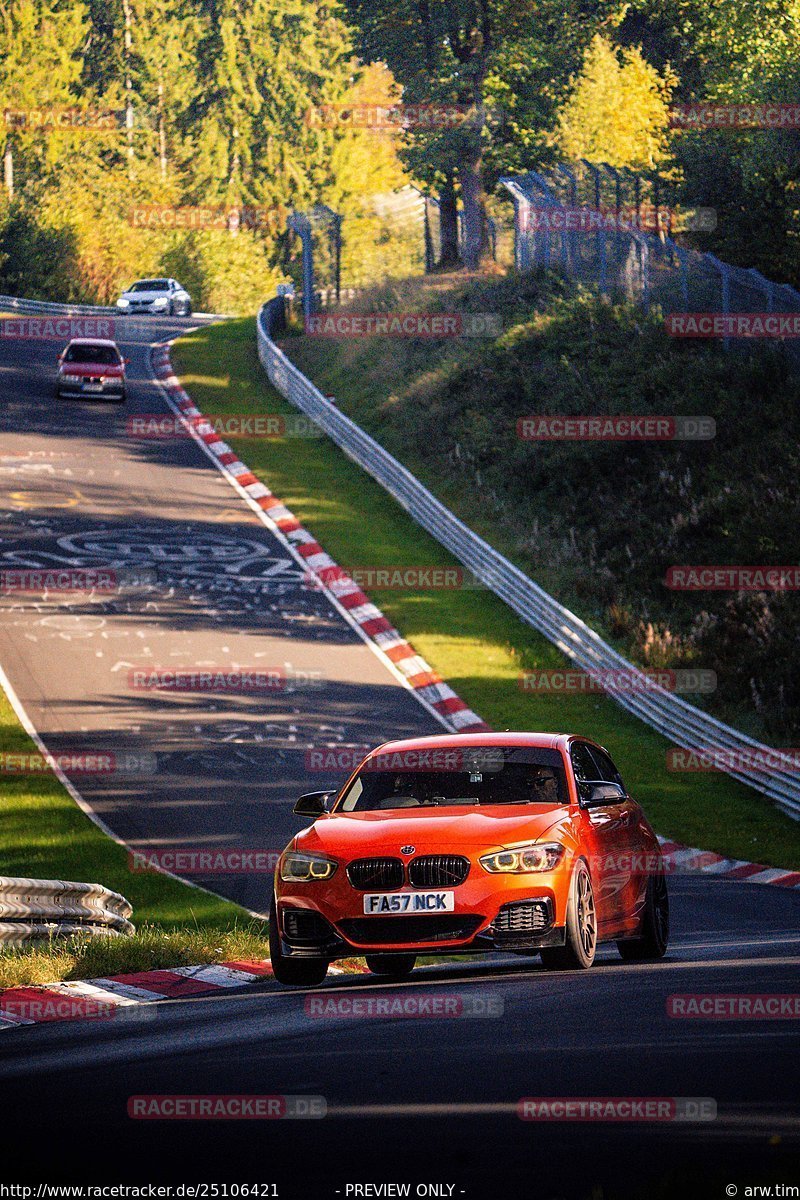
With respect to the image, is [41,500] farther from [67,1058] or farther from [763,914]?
[67,1058]

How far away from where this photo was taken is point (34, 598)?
29.4 meters

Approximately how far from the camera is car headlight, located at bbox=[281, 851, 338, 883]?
10.0m

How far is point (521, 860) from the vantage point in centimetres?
979

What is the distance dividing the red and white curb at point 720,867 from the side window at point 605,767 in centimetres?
645

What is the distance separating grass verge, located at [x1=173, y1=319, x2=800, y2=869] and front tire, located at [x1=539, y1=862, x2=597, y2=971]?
9239 mm

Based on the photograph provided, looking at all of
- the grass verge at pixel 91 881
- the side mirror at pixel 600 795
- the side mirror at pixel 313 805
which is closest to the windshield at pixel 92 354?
the grass verge at pixel 91 881

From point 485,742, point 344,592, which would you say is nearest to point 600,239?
point 344,592

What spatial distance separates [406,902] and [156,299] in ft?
206

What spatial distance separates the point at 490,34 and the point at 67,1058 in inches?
2148

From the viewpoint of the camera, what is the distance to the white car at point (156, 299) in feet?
230

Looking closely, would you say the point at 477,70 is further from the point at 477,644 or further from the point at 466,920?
the point at 466,920

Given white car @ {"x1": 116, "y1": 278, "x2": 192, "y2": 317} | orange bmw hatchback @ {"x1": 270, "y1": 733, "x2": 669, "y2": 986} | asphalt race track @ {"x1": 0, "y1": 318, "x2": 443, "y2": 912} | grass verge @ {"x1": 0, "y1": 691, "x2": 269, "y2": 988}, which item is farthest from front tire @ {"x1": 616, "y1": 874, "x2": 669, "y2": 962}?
white car @ {"x1": 116, "y1": 278, "x2": 192, "y2": 317}

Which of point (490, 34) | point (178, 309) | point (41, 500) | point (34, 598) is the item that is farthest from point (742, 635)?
point (178, 309)

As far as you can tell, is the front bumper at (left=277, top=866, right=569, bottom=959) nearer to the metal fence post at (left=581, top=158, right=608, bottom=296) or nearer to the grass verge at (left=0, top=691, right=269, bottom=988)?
the grass verge at (left=0, top=691, right=269, bottom=988)
